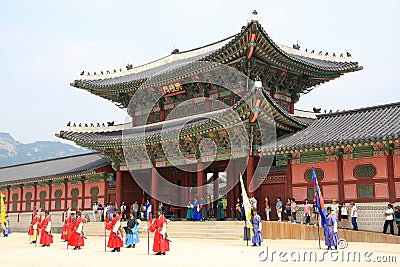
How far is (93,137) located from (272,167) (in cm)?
1266

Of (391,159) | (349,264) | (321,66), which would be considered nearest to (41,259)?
(349,264)

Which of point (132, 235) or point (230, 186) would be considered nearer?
point (132, 235)

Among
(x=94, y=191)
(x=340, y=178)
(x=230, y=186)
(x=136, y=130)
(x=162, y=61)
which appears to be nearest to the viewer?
(x=340, y=178)

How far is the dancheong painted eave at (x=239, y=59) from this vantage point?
23.8 m

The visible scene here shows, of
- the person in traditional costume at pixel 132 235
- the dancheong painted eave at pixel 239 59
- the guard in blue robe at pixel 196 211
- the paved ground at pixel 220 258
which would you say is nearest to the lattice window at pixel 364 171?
the paved ground at pixel 220 258

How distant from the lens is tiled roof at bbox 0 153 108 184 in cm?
3322

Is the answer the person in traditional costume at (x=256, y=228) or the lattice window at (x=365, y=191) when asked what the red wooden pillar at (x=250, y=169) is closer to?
the lattice window at (x=365, y=191)

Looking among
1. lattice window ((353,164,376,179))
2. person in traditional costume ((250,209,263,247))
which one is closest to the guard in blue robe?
person in traditional costume ((250,209,263,247))

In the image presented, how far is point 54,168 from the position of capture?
38344mm

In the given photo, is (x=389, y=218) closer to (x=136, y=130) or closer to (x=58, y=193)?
(x=136, y=130)

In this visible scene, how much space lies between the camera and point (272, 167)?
24.0 metres

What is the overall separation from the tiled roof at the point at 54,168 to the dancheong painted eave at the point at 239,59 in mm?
4877

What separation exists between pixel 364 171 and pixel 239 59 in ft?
28.3

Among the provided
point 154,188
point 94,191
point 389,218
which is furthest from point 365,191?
point 94,191
